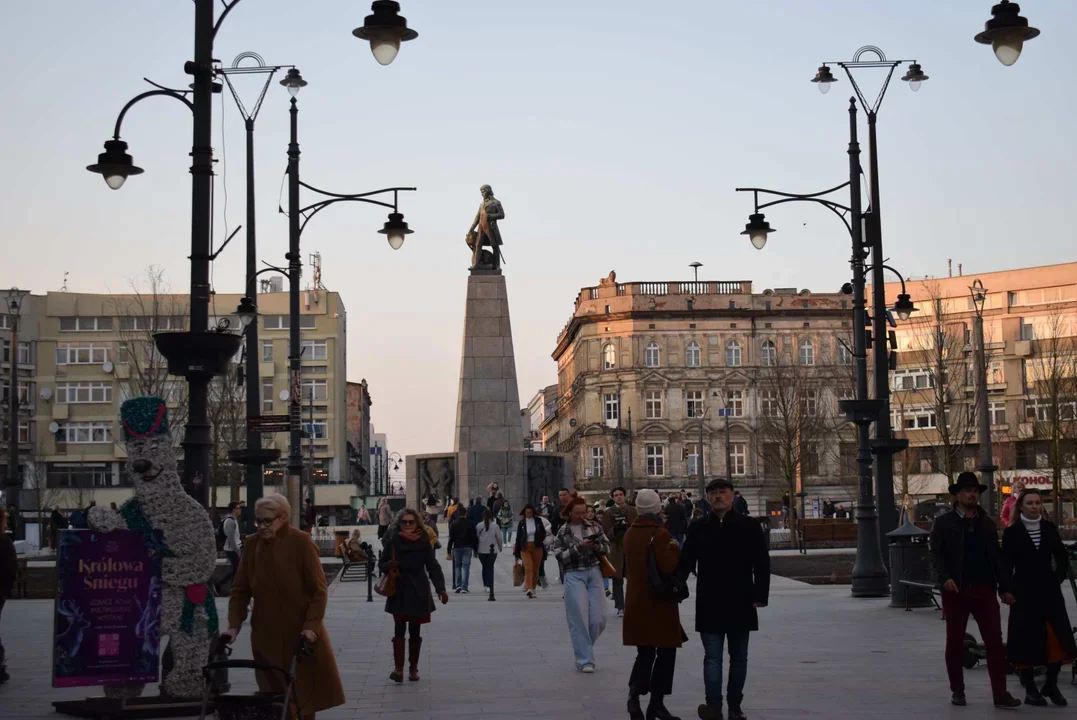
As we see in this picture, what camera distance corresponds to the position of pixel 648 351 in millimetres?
112562

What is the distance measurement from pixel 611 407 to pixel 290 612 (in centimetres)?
10452

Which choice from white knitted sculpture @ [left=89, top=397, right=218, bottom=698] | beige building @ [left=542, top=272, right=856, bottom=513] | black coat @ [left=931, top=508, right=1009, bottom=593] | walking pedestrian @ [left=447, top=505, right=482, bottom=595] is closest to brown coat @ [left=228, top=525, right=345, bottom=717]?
white knitted sculpture @ [left=89, top=397, right=218, bottom=698]

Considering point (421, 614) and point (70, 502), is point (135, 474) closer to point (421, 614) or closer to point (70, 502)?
point (421, 614)

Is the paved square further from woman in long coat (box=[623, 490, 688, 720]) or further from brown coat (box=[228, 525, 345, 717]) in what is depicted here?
brown coat (box=[228, 525, 345, 717])

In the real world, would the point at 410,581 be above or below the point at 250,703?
above

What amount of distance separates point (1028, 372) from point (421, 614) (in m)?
82.2

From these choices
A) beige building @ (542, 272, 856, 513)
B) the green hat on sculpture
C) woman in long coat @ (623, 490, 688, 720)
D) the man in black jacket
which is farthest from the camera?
beige building @ (542, 272, 856, 513)

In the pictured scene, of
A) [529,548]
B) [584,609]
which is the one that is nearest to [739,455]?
[529,548]

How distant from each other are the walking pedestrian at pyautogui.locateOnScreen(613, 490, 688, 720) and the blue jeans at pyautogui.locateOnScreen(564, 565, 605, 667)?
10.2 feet

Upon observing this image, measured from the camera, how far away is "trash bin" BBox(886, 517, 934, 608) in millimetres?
21156

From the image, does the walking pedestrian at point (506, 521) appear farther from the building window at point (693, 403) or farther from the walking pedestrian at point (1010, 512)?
the building window at point (693, 403)

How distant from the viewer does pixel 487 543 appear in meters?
27.8

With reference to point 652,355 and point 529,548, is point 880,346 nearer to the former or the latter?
point 529,548

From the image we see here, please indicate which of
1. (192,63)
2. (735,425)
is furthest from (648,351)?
(192,63)
